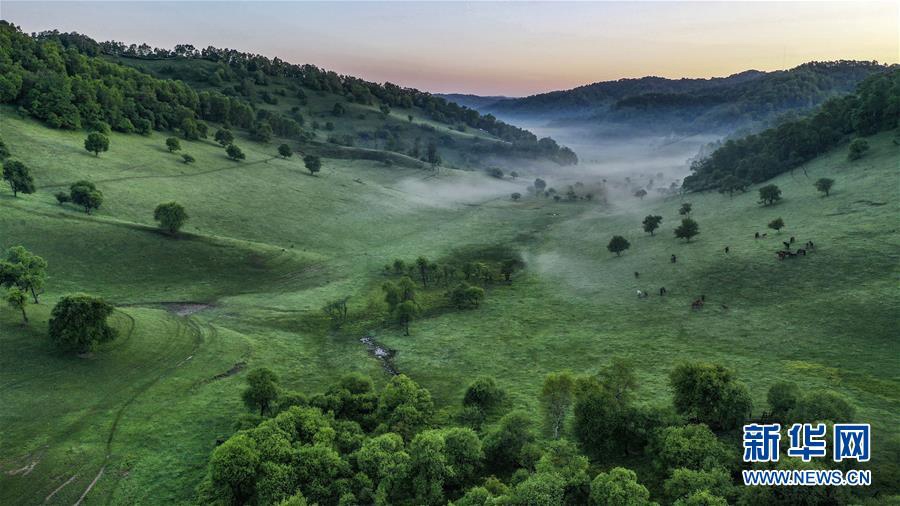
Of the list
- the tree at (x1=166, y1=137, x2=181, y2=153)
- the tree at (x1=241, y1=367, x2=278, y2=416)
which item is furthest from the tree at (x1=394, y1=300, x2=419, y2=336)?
the tree at (x1=166, y1=137, x2=181, y2=153)

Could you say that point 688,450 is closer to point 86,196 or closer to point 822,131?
point 86,196

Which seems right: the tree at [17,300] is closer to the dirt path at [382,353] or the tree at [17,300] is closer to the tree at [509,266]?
the dirt path at [382,353]

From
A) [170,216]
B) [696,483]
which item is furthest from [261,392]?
[170,216]

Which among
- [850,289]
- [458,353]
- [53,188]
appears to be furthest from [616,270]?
[53,188]

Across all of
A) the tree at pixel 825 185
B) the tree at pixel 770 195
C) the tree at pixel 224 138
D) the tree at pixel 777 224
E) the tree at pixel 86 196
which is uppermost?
the tree at pixel 224 138

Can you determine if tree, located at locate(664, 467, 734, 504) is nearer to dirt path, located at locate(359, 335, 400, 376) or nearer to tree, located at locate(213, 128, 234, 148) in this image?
dirt path, located at locate(359, 335, 400, 376)

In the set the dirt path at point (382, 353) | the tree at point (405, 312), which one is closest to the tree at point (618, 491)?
the dirt path at point (382, 353)
